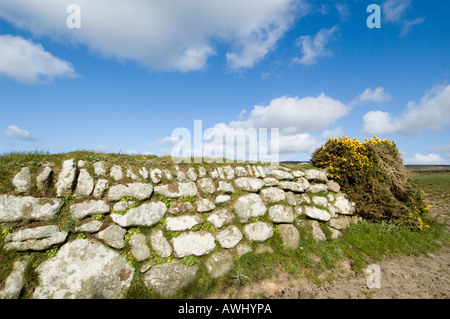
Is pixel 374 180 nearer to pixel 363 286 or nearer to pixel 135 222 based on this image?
pixel 363 286

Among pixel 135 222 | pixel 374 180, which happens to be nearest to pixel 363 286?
pixel 374 180

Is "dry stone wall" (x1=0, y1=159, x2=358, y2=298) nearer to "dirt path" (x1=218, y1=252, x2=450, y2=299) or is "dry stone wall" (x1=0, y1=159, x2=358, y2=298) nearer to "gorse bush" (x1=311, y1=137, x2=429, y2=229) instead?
"dirt path" (x1=218, y1=252, x2=450, y2=299)

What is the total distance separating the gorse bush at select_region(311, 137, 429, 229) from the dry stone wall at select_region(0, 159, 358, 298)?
2.24 m

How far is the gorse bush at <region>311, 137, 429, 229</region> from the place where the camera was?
6773 millimetres

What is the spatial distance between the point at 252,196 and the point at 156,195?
2.60m

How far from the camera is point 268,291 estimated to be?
4156 mm

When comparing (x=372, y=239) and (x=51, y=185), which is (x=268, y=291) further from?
(x=51, y=185)

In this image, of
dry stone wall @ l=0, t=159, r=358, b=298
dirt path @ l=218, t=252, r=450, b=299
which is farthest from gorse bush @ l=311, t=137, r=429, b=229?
dry stone wall @ l=0, t=159, r=358, b=298

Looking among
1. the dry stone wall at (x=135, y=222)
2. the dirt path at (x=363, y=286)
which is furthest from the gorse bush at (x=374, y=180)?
the dry stone wall at (x=135, y=222)

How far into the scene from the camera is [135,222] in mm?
4266

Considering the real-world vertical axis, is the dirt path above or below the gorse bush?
below

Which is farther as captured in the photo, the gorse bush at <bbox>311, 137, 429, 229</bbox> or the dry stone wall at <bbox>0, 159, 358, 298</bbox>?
the gorse bush at <bbox>311, 137, 429, 229</bbox>

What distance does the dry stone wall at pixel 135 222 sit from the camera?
3551 mm

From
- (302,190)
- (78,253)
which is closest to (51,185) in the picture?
(78,253)
